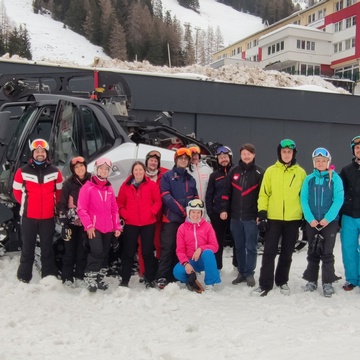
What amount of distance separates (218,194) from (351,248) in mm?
1762

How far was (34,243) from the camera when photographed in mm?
5430

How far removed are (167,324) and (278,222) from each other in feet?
5.95

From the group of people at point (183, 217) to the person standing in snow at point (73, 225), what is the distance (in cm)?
1

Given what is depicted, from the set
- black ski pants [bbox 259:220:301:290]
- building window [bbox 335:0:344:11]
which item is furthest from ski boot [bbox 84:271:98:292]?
building window [bbox 335:0:344:11]

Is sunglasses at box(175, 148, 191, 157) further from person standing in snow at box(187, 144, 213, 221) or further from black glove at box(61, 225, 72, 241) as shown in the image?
black glove at box(61, 225, 72, 241)

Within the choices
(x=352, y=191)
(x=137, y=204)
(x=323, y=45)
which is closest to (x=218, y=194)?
(x=137, y=204)

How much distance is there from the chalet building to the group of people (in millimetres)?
43810

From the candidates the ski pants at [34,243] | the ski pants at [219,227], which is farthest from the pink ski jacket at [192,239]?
the ski pants at [34,243]

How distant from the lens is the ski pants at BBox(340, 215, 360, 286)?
5348 mm

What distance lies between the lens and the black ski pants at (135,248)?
18.1 feet

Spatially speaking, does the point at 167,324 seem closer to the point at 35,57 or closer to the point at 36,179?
the point at 36,179

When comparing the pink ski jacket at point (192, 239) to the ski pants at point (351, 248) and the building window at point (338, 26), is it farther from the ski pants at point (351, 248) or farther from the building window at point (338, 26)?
the building window at point (338, 26)

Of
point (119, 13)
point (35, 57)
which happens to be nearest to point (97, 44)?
point (119, 13)

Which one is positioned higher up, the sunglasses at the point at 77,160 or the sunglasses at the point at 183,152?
the sunglasses at the point at 183,152
